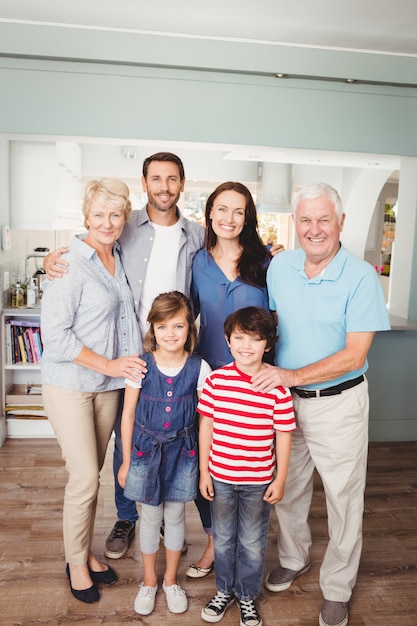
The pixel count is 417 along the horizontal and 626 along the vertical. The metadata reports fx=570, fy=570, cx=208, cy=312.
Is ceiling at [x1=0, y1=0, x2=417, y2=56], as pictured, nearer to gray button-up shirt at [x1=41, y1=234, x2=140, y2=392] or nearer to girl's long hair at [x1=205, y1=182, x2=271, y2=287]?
girl's long hair at [x1=205, y1=182, x2=271, y2=287]

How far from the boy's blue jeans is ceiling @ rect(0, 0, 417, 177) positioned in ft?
7.84

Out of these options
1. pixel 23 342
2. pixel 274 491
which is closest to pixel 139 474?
pixel 274 491

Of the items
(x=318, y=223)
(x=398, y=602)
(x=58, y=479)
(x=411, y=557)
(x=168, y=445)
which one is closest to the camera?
(x=318, y=223)

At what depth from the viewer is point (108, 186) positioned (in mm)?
2176

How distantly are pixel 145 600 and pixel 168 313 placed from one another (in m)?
1.15

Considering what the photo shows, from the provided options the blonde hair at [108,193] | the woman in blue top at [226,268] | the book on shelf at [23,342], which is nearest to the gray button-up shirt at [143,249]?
the woman in blue top at [226,268]

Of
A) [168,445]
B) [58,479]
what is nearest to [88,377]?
[168,445]

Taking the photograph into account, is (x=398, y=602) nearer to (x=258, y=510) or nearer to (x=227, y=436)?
(x=258, y=510)

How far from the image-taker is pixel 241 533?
216 centimetres

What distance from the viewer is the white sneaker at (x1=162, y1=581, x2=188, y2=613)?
2246 mm

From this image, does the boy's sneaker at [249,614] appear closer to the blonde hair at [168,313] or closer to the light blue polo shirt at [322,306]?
the light blue polo shirt at [322,306]

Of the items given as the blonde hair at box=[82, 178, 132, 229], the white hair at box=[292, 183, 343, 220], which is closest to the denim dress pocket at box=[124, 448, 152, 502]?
the blonde hair at box=[82, 178, 132, 229]

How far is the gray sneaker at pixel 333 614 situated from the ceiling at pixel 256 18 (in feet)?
9.40

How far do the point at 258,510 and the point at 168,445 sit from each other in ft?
1.36
